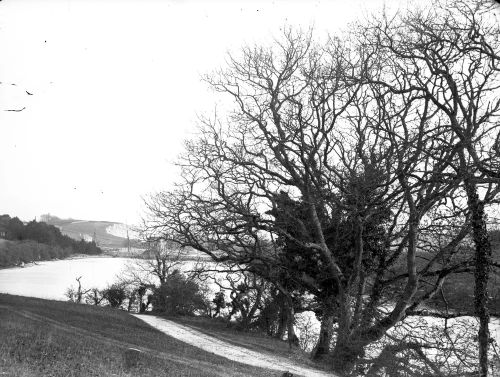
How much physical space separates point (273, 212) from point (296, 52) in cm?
690

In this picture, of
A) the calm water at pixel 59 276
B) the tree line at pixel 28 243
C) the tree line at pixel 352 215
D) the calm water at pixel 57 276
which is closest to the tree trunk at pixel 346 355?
the tree line at pixel 352 215

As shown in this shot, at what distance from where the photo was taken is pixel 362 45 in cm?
1352

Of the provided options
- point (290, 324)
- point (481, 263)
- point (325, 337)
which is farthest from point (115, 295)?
point (481, 263)

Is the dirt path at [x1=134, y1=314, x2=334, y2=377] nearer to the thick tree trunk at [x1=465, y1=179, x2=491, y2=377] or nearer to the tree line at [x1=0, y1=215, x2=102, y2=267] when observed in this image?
the thick tree trunk at [x1=465, y1=179, x2=491, y2=377]

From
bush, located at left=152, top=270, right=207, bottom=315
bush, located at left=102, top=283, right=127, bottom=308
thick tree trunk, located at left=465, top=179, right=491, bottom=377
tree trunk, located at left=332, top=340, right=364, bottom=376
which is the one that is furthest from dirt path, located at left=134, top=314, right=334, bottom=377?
bush, located at left=102, top=283, right=127, bottom=308

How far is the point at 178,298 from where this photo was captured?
39969mm

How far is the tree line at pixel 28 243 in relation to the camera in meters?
25.1

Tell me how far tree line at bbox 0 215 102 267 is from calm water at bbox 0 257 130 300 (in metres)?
1.13

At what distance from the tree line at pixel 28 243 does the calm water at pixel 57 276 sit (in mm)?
1127

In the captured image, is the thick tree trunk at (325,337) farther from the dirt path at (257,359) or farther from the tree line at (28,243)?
the tree line at (28,243)

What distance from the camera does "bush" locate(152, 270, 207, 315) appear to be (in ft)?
131

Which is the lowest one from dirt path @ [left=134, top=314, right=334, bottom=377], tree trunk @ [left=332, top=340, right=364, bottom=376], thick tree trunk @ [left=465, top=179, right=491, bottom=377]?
dirt path @ [left=134, top=314, right=334, bottom=377]

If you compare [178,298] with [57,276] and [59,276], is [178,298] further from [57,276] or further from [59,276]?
[59,276]

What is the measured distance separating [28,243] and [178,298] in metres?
13.9
